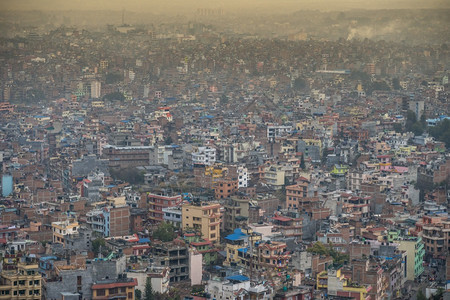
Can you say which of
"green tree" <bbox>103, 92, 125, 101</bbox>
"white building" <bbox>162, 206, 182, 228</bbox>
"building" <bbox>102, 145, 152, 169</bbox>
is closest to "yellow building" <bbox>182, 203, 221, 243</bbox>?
"white building" <bbox>162, 206, 182, 228</bbox>

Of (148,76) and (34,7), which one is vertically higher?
(34,7)

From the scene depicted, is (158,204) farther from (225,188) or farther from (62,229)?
(225,188)

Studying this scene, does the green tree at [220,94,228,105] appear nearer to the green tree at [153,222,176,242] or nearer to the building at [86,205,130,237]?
the building at [86,205,130,237]

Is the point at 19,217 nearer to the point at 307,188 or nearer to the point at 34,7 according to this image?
the point at 307,188

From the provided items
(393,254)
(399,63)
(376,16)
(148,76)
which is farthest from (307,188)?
(376,16)

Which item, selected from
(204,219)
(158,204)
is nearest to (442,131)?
(158,204)

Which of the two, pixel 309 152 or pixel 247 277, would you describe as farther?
pixel 309 152

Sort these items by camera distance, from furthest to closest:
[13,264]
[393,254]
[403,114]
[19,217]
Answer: [403,114] < [19,217] < [393,254] < [13,264]
